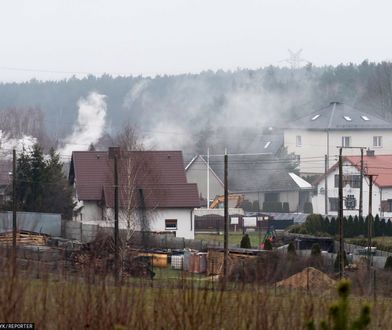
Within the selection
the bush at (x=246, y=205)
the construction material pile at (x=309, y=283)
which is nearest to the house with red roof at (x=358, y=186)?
the bush at (x=246, y=205)

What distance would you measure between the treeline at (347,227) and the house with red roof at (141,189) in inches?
216

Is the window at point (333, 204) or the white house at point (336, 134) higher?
the white house at point (336, 134)

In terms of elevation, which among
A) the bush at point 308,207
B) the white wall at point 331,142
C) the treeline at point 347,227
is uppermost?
the white wall at point 331,142

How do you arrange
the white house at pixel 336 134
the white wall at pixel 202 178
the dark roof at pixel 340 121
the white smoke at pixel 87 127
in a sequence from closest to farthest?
the white wall at pixel 202 178 < the white house at pixel 336 134 < the dark roof at pixel 340 121 < the white smoke at pixel 87 127

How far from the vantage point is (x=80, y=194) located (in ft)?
159

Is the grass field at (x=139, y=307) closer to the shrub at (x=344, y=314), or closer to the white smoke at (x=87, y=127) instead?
the shrub at (x=344, y=314)

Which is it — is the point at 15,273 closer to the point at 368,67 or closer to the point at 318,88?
the point at 318,88

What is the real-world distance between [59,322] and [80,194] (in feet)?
131

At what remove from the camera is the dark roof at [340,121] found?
85.1 metres

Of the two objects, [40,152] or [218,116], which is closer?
[40,152]

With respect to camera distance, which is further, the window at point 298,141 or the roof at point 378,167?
the window at point 298,141

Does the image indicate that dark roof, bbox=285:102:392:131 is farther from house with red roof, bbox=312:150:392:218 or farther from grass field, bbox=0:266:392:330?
grass field, bbox=0:266:392:330

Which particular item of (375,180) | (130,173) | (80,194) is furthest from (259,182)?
(130,173)

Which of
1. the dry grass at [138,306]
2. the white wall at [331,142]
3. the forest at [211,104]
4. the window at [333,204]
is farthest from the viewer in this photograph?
the forest at [211,104]
